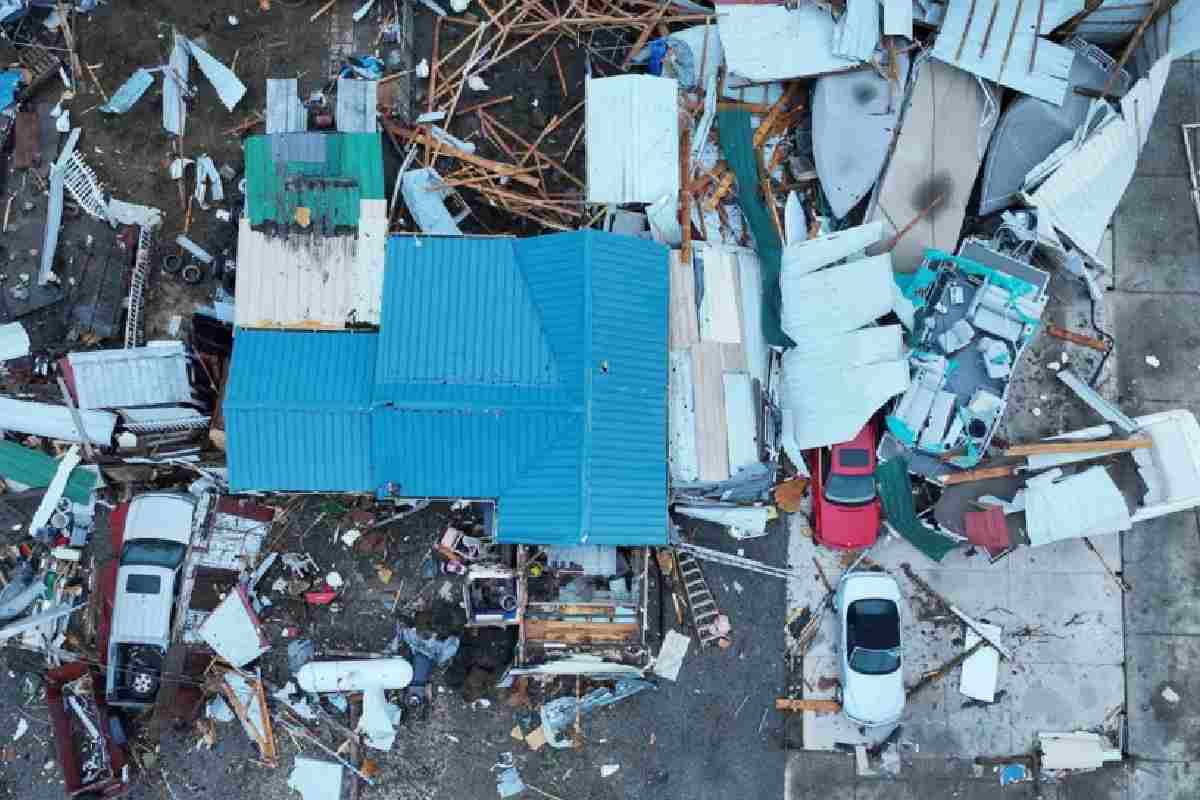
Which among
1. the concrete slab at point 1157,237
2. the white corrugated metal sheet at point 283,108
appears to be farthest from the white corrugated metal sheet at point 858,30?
the white corrugated metal sheet at point 283,108

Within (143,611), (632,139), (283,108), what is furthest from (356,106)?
(143,611)

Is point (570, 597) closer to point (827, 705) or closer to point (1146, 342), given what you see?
point (827, 705)

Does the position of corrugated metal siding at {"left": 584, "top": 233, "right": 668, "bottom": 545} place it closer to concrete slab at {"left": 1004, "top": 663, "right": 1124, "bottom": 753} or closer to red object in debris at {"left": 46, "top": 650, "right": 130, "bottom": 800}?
concrete slab at {"left": 1004, "top": 663, "right": 1124, "bottom": 753}

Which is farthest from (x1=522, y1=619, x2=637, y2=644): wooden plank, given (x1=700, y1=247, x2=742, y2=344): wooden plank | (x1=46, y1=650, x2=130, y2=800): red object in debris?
(x1=46, y1=650, x2=130, y2=800): red object in debris

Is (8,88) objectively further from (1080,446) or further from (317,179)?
(1080,446)

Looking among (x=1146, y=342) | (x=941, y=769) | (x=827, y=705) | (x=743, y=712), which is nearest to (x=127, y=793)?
(x=743, y=712)

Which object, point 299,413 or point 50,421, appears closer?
point 299,413

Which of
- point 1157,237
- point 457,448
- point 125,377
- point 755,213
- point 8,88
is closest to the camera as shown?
point 457,448
